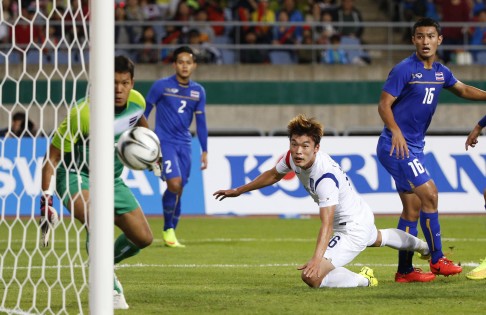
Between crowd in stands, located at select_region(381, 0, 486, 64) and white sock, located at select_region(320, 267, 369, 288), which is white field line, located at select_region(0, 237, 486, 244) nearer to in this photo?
white sock, located at select_region(320, 267, 369, 288)

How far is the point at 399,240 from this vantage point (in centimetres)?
919

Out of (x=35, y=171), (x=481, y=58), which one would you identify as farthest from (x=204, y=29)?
(x=35, y=171)

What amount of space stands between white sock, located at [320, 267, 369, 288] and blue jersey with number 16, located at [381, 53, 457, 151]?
4.61ft

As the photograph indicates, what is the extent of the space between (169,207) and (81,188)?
5.48m

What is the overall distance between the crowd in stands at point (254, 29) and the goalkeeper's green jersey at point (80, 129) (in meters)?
14.2

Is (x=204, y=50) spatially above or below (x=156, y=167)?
below

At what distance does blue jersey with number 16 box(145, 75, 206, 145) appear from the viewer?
1388 centimetres

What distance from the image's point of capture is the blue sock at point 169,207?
13.3 metres

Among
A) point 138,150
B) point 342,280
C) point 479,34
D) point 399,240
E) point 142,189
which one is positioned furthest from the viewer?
point 479,34

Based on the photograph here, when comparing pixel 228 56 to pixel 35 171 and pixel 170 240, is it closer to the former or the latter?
pixel 35 171

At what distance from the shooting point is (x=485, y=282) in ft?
30.0

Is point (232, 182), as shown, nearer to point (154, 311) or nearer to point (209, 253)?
point (209, 253)

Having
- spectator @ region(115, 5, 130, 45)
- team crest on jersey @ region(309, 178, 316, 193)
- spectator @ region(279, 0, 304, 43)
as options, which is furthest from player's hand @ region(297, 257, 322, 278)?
spectator @ region(279, 0, 304, 43)

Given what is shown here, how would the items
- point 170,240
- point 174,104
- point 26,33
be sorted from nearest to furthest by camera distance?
point 170,240
point 174,104
point 26,33
